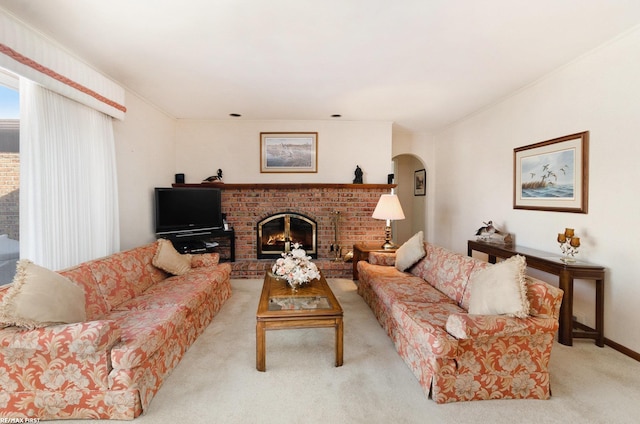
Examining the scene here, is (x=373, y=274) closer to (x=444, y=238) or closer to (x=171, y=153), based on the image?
(x=444, y=238)

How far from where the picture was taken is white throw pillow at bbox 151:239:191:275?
3051 millimetres

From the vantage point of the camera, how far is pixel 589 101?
2.62 meters

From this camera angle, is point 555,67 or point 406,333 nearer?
point 406,333

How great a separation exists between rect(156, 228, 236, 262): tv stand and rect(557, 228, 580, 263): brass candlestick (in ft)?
14.1

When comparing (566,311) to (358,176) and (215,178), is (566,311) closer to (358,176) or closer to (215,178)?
(358,176)

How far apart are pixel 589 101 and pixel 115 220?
501 cm

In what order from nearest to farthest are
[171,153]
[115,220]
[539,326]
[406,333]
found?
[539,326] → [406,333] → [115,220] → [171,153]

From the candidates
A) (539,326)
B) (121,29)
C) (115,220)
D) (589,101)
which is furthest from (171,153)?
(589,101)

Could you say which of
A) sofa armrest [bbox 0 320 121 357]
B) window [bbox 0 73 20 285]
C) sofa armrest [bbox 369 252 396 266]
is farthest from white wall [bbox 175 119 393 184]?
sofa armrest [bbox 0 320 121 357]

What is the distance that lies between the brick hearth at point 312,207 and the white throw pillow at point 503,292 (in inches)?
117

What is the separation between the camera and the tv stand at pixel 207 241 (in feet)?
13.2

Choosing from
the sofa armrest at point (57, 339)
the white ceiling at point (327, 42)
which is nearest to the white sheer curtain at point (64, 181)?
the white ceiling at point (327, 42)

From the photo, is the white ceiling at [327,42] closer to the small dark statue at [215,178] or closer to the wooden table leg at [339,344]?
the small dark statue at [215,178]

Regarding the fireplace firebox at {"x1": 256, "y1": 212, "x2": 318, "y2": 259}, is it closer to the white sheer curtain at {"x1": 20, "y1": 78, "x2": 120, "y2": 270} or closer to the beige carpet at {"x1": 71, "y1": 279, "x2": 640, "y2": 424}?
the white sheer curtain at {"x1": 20, "y1": 78, "x2": 120, "y2": 270}
